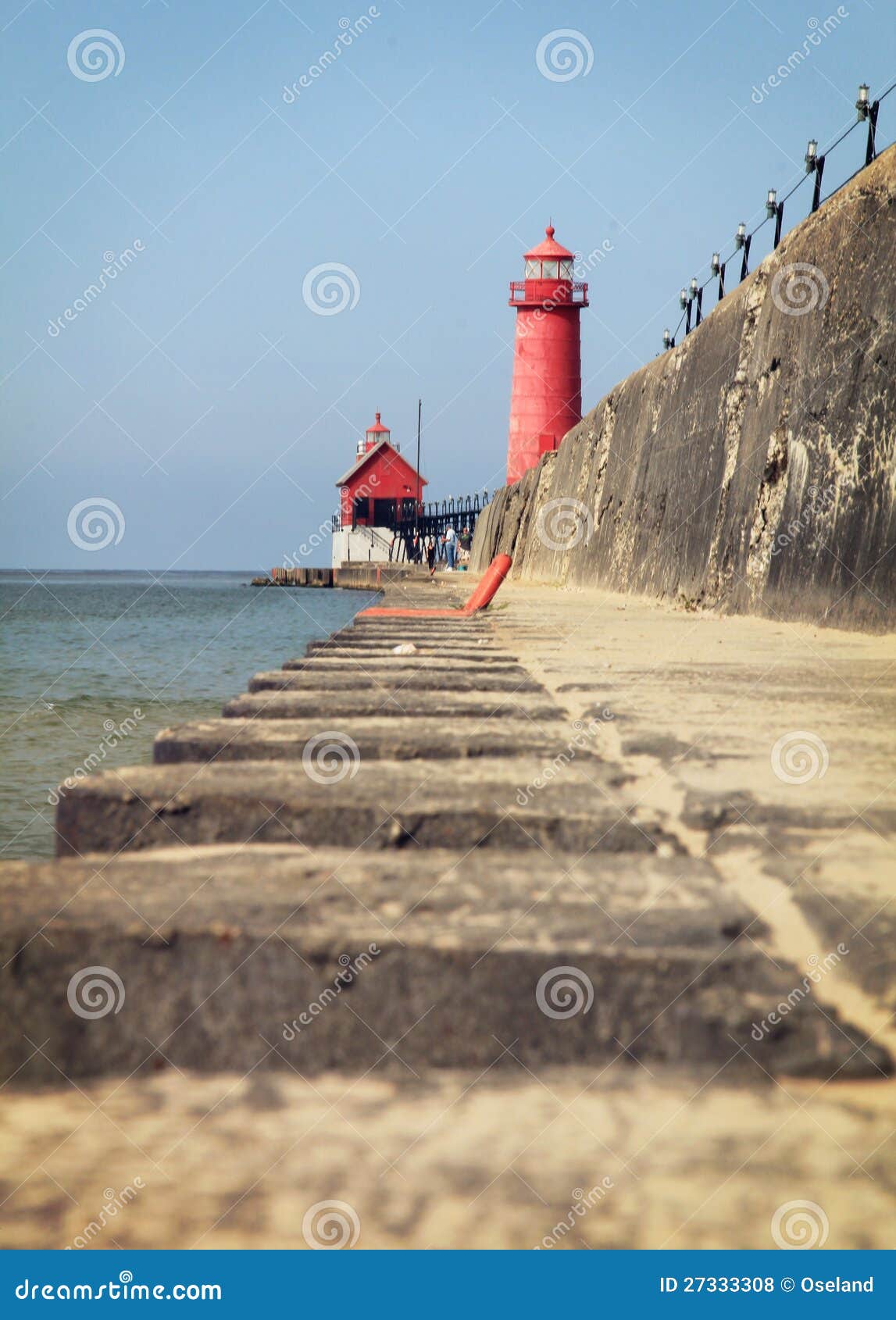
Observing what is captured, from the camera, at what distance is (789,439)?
6.26 meters

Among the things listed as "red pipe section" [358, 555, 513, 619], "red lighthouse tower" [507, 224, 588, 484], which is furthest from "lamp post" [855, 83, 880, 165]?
"red lighthouse tower" [507, 224, 588, 484]

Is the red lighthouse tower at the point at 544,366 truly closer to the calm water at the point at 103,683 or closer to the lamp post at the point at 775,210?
the calm water at the point at 103,683

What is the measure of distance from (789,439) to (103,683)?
11148mm

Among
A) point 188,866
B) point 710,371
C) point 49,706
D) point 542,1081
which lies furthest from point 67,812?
point 49,706

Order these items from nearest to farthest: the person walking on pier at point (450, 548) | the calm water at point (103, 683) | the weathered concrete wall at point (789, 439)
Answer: the weathered concrete wall at point (789, 439) < the calm water at point (103, 683) < the person walking on pier at point (450, 548)

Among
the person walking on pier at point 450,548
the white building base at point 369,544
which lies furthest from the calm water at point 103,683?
the white building base at point 369,544

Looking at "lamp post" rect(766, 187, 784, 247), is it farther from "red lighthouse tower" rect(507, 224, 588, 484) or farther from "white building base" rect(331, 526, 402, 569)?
"white building base" rect(331, 526, 402, 569)

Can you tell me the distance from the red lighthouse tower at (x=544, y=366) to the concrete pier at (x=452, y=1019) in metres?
34.5

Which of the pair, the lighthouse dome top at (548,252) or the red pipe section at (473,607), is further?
the lighthouse dome top at (548,252)

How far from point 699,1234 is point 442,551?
58.8 meters

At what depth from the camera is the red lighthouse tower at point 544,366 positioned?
35875 mm

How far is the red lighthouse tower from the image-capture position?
35.9 m

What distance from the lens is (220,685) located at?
47.2 feet

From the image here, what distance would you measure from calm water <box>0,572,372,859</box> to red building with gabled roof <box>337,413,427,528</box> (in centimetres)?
2595
